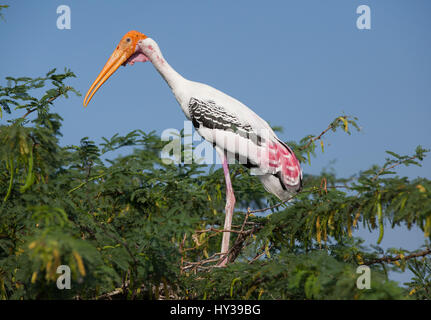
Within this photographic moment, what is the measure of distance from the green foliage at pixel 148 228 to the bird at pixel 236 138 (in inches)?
22.1

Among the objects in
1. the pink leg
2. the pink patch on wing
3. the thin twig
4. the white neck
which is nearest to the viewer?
the thin twig

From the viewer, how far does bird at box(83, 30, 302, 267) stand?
5676mm

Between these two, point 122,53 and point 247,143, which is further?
point 122,53

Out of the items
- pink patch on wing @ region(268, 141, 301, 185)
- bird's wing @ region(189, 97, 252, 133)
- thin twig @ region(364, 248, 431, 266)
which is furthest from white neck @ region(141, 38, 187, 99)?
thin twig @ region(364, 248, 431, 266)

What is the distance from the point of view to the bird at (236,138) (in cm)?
568

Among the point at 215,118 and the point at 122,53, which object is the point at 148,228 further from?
the point at 122,53

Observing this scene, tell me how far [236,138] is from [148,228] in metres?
2.16

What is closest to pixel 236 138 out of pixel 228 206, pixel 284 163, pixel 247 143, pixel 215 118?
pixel 247 143

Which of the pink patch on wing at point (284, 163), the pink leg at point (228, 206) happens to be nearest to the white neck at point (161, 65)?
the pink leg at point (228, 206)

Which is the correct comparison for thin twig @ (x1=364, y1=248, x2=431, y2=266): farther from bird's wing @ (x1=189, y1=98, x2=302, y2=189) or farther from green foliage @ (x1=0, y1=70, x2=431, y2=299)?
bird's wing @ (x1=189, y1=98, x2=302, y2=189)

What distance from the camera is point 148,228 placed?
387 cm

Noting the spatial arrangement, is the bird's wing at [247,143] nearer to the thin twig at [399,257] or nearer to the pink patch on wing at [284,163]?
the pink patch on wing at [284,163]

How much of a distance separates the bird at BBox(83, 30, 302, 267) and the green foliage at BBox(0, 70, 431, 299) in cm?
56

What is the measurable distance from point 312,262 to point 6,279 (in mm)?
2359
